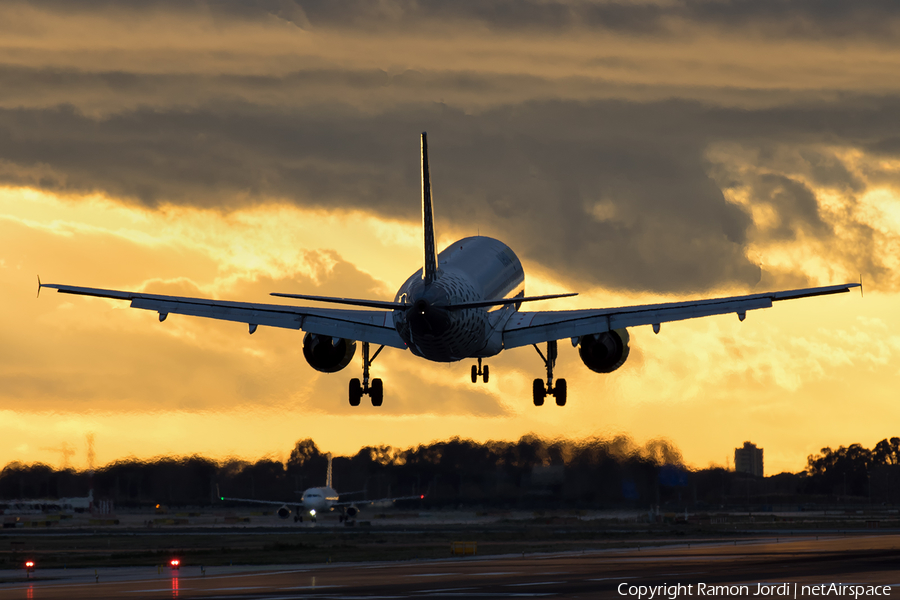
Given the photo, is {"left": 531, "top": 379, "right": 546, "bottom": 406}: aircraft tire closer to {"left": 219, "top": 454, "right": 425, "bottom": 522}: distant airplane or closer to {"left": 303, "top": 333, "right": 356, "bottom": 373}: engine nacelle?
{"left": 303, "top": 333, "right": 356, "bottom": 373}: engine nacelle

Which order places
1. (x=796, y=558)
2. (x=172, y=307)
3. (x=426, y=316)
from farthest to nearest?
(x=796, y=558) < (x=172, y=307) < (x=426, y=316)

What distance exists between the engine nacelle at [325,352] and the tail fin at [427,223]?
27.8 feet

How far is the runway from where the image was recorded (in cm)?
4906

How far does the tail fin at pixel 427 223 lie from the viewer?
55.2 metres

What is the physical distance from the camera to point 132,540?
104 meters

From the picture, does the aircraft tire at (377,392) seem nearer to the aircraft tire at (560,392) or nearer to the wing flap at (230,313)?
the wing flap at (230,313)

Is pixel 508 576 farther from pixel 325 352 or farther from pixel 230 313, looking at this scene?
pixel 230 313

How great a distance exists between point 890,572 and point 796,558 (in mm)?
12526

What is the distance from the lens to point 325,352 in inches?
2453

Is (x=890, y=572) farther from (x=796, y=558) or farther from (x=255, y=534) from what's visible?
A: (x=255, y=534)

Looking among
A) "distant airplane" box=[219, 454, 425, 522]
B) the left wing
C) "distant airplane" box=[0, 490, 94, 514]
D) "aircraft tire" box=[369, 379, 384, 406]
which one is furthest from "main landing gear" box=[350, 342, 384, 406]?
"distant airplane" box=[219, 454, 425, 522]

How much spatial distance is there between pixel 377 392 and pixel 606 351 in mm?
11886

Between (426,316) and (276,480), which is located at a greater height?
(426,316)

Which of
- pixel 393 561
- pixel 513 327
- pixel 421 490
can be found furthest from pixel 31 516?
pixel 513 327
